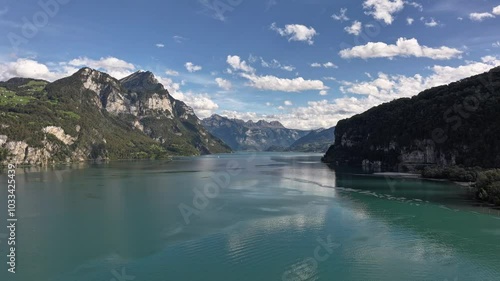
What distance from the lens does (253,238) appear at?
4019 cm

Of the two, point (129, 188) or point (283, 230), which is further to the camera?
point (129, 188)

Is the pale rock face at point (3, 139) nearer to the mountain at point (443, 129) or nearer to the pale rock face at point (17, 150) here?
the pale rock face at point (17, 150)

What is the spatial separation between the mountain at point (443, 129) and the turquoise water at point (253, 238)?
48749mm

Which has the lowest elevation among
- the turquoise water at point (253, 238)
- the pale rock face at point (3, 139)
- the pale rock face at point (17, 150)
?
the turquoise water at point (253, 238)

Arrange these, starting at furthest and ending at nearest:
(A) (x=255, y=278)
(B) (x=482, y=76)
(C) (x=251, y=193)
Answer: (B) (x=482, y=76)
(C) (x=251, y=193)
(A) (x=255, y=278)

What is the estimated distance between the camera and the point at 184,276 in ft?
96.5

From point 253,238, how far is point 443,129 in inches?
4092

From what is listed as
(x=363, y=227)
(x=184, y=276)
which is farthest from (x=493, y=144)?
(x=184, y=276)

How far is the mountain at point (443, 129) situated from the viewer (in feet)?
351

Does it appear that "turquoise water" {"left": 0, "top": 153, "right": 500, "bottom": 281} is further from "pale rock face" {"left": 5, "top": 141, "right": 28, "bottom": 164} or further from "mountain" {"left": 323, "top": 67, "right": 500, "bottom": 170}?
"pale rock face" {"left": 5, "top": 141, "right": 28, "bottom": 164}

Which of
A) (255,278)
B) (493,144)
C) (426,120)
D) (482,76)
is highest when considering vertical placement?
(482,76)

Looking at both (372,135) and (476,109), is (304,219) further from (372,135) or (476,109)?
(372,135)

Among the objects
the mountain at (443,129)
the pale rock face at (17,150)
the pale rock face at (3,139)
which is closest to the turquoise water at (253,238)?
the mountain at (443,129)

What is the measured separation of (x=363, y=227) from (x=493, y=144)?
3072 inches
